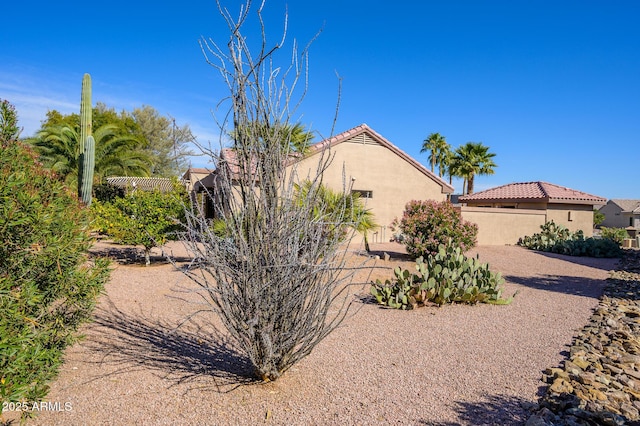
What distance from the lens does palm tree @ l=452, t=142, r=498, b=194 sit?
33.1 metres

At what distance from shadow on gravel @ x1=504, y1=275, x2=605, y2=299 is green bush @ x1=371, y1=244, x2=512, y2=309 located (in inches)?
99.5

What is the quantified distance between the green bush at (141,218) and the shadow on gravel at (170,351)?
4711 mm

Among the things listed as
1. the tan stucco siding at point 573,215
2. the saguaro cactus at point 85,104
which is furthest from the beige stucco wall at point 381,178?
the saguaro cactus at point 85,104

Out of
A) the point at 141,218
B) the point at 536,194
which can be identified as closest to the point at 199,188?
the point at 141,218

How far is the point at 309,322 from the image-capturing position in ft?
12.8

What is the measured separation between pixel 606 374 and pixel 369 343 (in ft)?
8.20

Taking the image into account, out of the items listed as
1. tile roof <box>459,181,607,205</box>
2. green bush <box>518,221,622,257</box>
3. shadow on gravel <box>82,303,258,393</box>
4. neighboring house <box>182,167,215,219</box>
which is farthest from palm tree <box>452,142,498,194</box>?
shadow on gravel <box>82,303,258,393</box>

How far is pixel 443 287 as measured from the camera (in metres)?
7.55

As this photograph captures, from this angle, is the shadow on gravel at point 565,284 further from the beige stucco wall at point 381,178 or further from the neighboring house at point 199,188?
the beige stucco wall at point 381,178

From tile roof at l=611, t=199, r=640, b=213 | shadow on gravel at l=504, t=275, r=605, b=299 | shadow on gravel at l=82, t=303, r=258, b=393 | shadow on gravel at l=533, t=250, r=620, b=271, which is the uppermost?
tile roof at l=611, t=199, r=640, b=213

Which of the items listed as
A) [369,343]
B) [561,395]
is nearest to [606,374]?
[561,395]

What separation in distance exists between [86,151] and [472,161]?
87.6ft

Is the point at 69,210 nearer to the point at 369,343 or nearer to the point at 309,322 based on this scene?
the point at 309,322

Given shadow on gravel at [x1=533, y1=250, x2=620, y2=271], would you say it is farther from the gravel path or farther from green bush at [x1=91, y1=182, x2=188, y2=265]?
green bush at [x1=91, y1=182, x2=188, y2=265]
